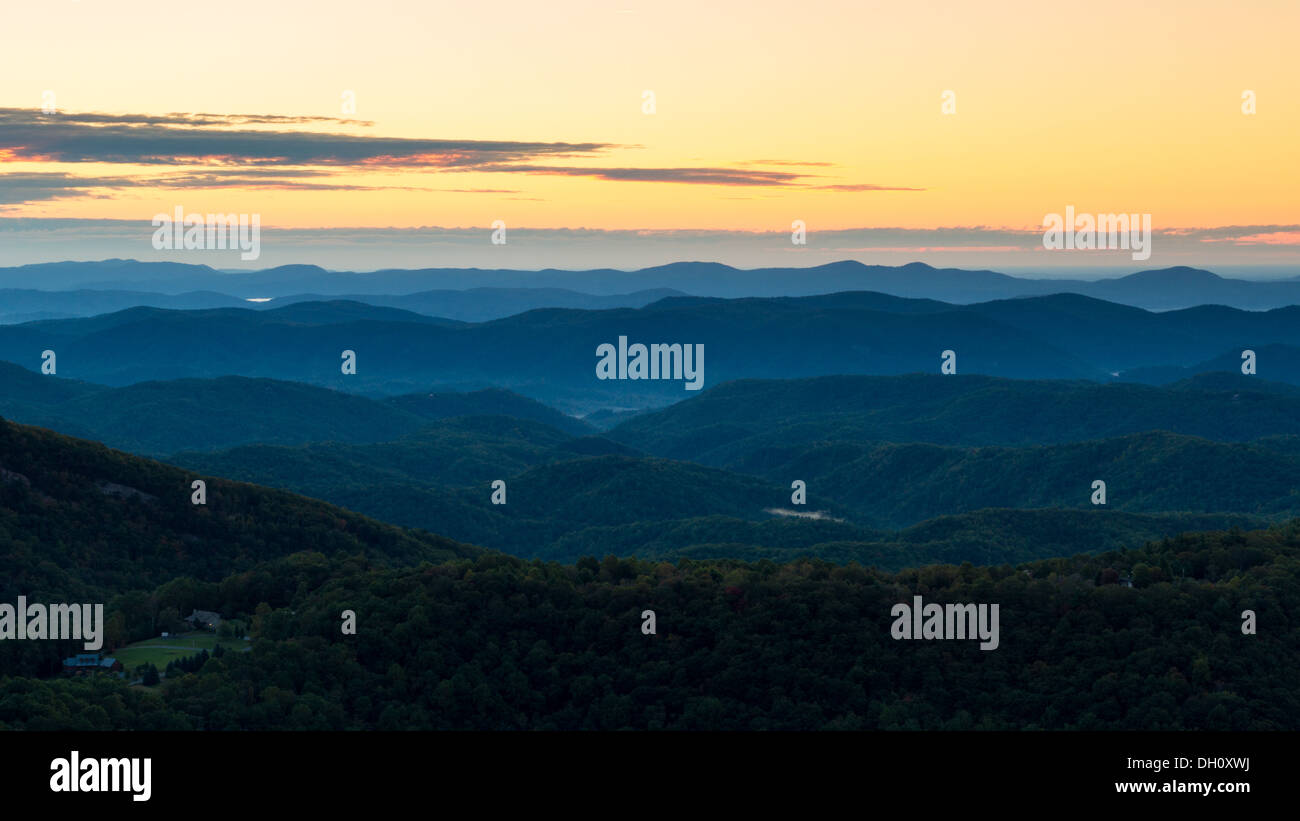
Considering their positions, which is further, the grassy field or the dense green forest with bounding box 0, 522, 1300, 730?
the grassy field

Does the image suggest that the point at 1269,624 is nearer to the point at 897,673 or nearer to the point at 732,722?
the point at 897,673

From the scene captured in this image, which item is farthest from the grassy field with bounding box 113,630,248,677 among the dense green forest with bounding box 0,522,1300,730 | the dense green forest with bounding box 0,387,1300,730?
the dense green forest with bounding box 0,522,1300,730

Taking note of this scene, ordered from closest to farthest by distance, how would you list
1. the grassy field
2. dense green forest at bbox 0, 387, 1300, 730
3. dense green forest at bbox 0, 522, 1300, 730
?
1. dense green forest at bbox 0, 522, 1300, 730
2. dense green forest at bbox 0, 387, 1300, 730
3. the grassy field

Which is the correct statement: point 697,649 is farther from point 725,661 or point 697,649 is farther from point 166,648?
point 166,648

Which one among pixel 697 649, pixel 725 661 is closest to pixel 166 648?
pixel 697 649

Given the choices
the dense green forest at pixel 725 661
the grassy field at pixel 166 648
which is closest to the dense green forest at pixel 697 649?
the dense green forest at pixel 725 661

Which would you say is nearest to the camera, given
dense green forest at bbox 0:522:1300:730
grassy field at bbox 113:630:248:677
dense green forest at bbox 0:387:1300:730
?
dense green forest at bbox 0:522:1300:730

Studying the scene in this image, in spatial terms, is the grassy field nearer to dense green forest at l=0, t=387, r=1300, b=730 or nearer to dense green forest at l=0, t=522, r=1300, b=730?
dense green forest at l=0, t=387, r=1300, b=730

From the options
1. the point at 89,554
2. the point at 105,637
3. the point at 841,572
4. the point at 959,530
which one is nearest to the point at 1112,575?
the point at 841,572
